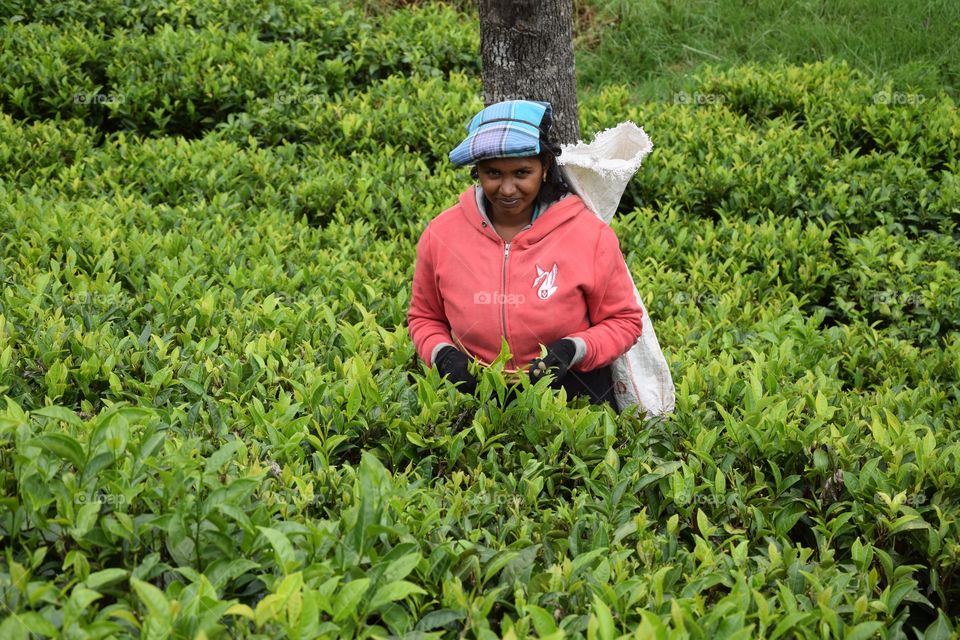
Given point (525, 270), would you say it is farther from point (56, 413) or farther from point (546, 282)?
point (56, 413)

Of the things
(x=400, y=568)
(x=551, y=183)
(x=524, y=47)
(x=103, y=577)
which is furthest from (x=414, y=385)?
(x=524, y=47)

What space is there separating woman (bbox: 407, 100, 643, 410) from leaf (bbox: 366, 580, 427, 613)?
115 cm

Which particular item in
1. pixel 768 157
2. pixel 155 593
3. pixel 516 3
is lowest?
pixel 768 157

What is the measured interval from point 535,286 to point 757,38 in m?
7.01

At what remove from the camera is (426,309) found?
A: 3422 millimetres

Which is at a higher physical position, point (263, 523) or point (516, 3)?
point (516, 3)

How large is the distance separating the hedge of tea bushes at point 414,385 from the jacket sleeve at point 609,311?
0.71 feet

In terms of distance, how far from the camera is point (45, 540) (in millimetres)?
2203

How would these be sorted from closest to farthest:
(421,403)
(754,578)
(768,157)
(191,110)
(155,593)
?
1. (155,593)
2. (754,578)
3. (421,403)
4. (768,157)
5. (191,110)

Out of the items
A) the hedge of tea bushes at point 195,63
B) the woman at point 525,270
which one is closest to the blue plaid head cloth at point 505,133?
the woman at point 525,270

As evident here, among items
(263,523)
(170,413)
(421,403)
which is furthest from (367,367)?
(263,523)

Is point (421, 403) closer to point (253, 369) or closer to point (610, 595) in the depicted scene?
point (253, 369)

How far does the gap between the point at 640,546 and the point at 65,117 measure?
637cm

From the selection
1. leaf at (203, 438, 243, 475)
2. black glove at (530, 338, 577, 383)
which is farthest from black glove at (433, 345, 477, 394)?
leaf at (203, 438, 243, 475)
